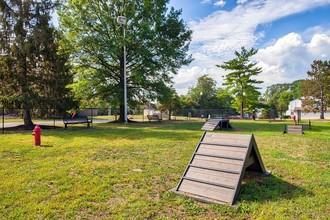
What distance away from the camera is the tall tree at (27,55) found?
43.0 ft

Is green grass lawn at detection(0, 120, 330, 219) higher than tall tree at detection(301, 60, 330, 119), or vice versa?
tall tree at detection(301, 60, 330, 119)

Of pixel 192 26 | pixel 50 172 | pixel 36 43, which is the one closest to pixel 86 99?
pixel 36 43

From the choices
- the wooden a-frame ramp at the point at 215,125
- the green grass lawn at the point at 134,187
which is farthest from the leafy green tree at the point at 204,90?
the green grass lawn at the point at 134,187

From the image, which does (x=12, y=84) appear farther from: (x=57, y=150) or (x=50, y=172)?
(x=50, y=172)

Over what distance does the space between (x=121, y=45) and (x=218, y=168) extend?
15.3 m

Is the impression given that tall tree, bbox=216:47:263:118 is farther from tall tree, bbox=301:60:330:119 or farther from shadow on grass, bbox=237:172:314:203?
shadow on grass, bbox=237:172:314:203

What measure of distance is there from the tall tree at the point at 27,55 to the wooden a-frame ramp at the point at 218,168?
40.6 feet

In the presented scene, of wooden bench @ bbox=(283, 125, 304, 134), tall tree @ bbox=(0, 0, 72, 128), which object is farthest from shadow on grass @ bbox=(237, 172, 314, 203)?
tall tree @ bbox=(0, 0, 72, 128)

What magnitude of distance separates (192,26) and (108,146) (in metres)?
17.4

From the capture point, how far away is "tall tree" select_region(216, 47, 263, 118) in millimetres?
29856

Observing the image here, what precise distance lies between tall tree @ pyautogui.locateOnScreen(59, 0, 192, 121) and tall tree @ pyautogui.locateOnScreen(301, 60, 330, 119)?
20761mm

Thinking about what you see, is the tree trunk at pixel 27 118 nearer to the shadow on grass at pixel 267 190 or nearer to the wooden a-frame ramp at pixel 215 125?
the wooden a-frame ramp at pixel 215 125

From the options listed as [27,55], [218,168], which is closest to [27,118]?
[27,55]

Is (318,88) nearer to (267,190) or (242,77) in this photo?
(242,77)
